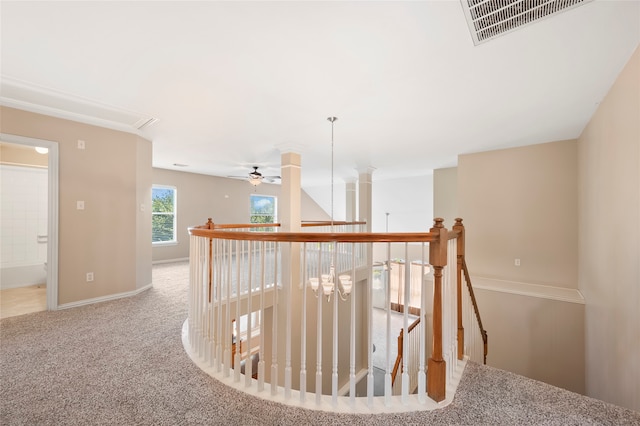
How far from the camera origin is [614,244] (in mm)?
2451

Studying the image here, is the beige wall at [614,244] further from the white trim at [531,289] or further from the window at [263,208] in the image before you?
the window at [263,208]

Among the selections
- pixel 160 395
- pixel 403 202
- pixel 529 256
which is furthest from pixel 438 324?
pixel 403 202

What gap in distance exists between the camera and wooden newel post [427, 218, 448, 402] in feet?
5.01

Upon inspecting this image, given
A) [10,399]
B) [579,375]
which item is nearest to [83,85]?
[10,399]

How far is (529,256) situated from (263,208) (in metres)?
7.69

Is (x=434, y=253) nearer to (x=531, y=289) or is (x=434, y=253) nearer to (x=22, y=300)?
(x=531, y=289)

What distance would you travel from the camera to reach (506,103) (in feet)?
9.19

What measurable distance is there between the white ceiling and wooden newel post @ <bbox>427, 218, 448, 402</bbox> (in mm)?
1366

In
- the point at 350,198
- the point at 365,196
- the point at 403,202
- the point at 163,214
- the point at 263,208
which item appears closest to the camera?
the point at 365,196

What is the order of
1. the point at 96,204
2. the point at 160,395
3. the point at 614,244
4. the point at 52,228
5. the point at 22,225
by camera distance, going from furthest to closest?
the point at 22,225 → the point at 96,204 → the point at 52,228 → the point at 614,244 → the point at 160,395

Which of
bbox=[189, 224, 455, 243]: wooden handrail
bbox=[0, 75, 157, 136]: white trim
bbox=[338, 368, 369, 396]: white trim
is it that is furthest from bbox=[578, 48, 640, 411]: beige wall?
bbox=[0, 75, 157, 136]: white trim

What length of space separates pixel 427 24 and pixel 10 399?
11.6ft

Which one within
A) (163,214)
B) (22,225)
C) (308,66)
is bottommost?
(22,225)

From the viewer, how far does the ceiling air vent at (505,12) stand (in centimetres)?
151
